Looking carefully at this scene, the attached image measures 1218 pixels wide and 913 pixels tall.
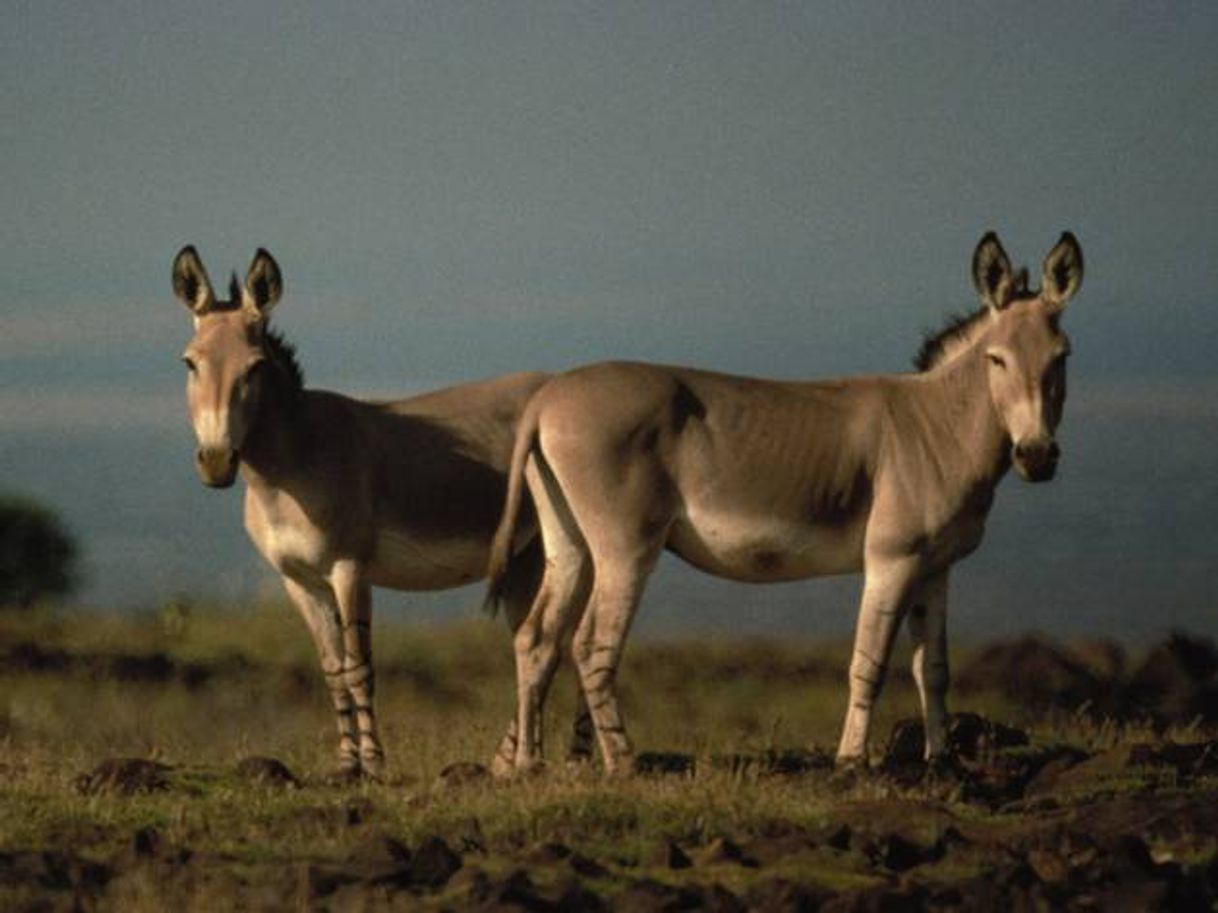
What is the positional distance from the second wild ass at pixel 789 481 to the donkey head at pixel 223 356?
1766 millimetres

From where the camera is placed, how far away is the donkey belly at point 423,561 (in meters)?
16.0

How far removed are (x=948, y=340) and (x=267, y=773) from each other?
5.25 meters

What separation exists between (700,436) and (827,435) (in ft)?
2.96

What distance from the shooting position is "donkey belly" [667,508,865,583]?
15.0 meters

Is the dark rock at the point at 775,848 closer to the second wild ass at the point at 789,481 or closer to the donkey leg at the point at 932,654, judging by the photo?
the second wild ass at the point at 789,481

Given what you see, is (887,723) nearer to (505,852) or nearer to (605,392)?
(605,392)

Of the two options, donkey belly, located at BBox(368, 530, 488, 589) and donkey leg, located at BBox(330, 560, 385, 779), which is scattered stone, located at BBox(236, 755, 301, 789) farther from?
donkey belly, located at BBox(368, 530, 488, 589)

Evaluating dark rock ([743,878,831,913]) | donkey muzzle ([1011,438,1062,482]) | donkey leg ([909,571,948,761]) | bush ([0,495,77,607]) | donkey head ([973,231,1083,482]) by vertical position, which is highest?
donkey head ([973,231,1083,482])

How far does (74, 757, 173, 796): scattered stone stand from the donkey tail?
7.63 ft

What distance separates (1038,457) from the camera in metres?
15.1

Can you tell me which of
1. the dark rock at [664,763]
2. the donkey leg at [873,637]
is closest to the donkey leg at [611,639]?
the dark rock at [664,763]

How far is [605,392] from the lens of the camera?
48.6 ft

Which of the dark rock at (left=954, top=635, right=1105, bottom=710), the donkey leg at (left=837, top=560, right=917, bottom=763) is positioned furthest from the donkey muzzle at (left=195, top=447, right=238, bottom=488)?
the dark rock at (left=954, top=635, right=1105, bottom=710)

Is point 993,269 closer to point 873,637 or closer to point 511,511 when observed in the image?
point 873,637
